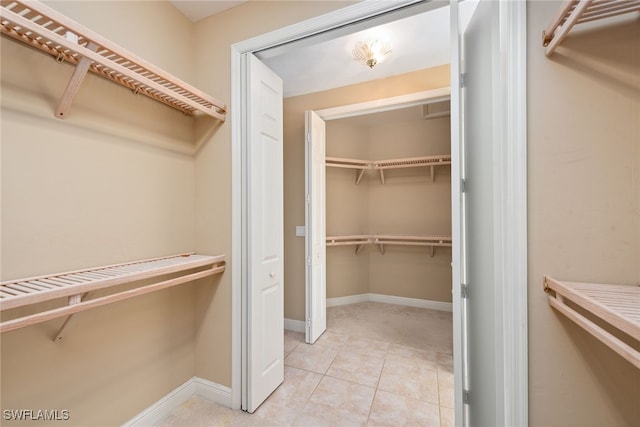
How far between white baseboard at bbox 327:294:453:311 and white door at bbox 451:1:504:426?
2.35 metres

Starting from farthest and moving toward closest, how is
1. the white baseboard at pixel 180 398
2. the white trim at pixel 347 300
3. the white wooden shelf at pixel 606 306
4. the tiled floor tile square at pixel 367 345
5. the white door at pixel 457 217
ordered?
the white trim at pixel 347 300, the tiled floor tile square at pixel 367 345, the white baseboard at pixel 180 398, the white door at pixel 457 217, the white wooden shelf at pixel 606 306

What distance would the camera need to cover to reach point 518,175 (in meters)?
0.90

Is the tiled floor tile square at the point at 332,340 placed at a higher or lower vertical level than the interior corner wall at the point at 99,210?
lower

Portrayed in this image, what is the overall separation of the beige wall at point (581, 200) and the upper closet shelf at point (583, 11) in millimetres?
65

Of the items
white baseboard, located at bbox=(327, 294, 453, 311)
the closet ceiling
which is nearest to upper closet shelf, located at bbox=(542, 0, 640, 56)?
the closet ceiling

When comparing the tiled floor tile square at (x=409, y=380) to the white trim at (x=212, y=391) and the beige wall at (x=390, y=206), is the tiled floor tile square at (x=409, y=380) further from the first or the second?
the beige wall at (x=390, y=206)

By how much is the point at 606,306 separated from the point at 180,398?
2.23 m

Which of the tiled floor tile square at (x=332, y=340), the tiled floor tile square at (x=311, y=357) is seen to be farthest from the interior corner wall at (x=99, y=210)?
the tiled floor tile square at (x=332, y=340)

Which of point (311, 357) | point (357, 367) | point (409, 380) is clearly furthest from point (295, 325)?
point (409, 380)

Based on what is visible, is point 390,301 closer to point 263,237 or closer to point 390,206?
point 390,206

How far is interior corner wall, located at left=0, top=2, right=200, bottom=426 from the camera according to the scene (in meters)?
1.04

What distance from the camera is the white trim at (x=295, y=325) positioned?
2.92 metres

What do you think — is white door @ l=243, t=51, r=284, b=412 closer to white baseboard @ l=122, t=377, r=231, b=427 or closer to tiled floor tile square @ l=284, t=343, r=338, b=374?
white baseboard @ l=122, t=377, r=231, b=427

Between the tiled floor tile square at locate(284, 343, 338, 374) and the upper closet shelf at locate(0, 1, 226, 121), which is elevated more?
the upper closet shelf at locate(0, 1, 226, 121)
